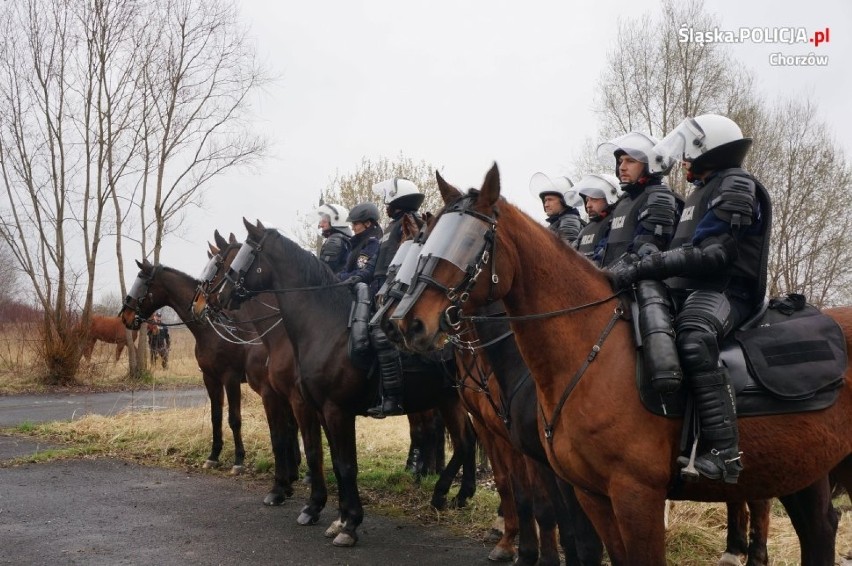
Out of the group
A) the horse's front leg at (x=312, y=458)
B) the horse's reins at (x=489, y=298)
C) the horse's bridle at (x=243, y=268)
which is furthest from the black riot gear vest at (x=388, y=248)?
the horse's reins at (x=489, y=298)

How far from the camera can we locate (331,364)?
276 inches

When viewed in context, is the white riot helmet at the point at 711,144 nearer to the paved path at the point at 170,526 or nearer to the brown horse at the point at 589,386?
the brown horse at the point at 589,386

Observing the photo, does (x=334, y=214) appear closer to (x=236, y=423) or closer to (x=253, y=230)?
(x=253, y=230)

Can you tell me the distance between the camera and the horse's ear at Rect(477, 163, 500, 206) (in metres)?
3.79

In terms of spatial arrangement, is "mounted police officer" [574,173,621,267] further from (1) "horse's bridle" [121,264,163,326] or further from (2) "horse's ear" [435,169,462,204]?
(1) "horse's bridle" [121,264,163,326]

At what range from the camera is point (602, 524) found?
3.99m

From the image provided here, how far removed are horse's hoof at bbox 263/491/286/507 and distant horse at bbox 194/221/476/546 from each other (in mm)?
1528

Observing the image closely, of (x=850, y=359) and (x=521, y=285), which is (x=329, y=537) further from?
(x=850, y=359)

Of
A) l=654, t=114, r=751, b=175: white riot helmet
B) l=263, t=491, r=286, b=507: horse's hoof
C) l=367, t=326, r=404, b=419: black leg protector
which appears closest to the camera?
l=654, t=114, r=751, b=175: white riot helmet

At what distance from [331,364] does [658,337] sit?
401 centimetres

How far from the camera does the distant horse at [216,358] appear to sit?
933cm

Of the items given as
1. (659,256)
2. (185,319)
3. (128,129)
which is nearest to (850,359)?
(659,256)

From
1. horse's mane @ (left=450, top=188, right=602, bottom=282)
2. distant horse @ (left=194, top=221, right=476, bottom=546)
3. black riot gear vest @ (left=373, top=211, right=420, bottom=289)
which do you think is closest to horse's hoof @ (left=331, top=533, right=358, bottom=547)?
distant horse @ (left=194, top=221, right=476, bottom=546)

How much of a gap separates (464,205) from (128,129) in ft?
62.2
